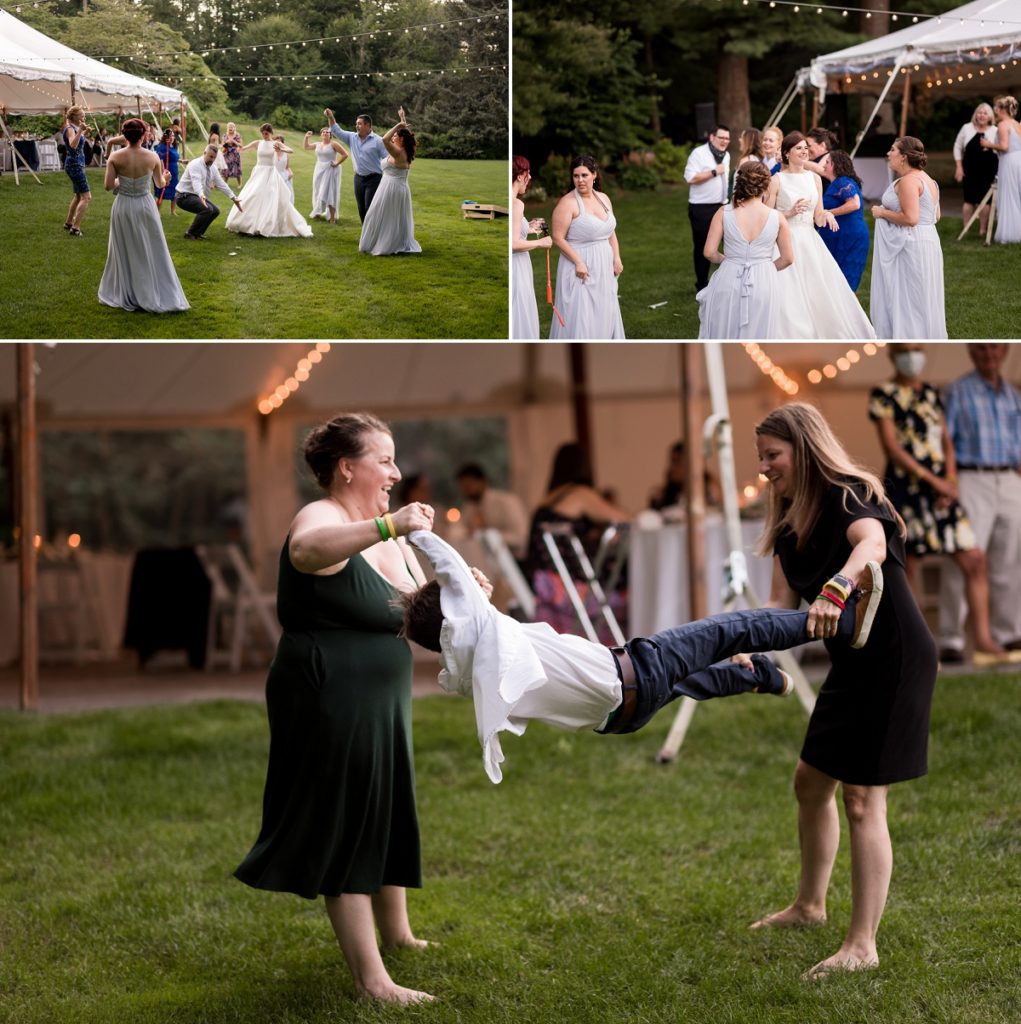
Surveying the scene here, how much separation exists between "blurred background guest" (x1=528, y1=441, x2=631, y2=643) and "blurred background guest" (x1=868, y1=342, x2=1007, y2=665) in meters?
1.82

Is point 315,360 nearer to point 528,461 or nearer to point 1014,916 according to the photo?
point 528,461

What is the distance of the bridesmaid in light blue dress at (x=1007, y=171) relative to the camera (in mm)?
7047

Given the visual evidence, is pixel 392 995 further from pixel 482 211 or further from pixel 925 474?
pixel 925 474

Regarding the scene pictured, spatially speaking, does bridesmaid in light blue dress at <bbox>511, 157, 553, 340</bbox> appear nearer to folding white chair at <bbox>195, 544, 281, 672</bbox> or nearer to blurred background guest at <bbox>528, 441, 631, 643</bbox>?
blurred background guest at <bbox>528, 441, 631, 643</bbox>

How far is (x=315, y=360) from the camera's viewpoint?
34.0 ft

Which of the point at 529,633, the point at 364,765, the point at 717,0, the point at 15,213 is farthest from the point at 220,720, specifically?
the point at 717,0

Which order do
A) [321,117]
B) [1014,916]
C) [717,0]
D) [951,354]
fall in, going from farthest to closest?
[951,354]
[717,0]
[321,117]
[1014,916]

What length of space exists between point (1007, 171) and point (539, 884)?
15.4ft

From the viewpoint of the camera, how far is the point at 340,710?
3258mm

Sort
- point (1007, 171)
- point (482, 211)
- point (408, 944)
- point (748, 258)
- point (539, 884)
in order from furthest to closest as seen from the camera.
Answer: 1. point (1007, 171)
2. point (748, 258)
3. point (482, 211)
4. point (539, 884)
5. point (408, 944)

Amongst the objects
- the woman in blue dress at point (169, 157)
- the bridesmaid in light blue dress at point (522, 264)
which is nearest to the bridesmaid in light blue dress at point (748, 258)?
the bridesmaid in light blue dress at point (522, 264)

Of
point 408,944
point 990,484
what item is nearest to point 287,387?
point 990,484

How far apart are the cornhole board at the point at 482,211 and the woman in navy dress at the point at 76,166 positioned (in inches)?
73.9

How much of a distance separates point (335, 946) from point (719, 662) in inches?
65.5
